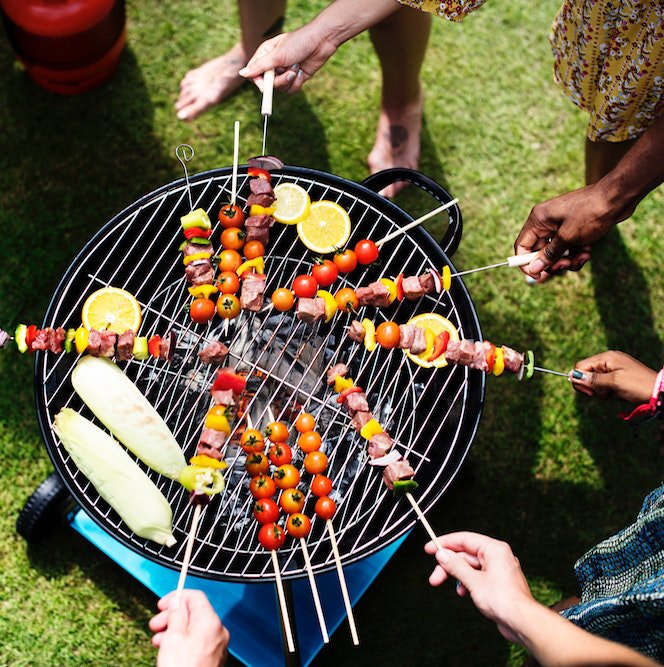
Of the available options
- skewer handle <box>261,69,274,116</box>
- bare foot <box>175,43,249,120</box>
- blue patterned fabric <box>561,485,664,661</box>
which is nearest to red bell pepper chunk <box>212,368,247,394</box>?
skewer handle <box>261,69,274,116</box>

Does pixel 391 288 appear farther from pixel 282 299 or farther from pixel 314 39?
pixel 314 39

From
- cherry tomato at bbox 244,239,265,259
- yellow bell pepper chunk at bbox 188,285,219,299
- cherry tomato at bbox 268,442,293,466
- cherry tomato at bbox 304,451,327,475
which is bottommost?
cherry tomato at bbox 304,451,327,475

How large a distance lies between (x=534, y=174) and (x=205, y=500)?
3.21 m

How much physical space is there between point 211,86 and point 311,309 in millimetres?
2374

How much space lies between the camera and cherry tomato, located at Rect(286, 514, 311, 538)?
9.34ft

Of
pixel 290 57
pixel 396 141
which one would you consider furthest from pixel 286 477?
pixel 396 141

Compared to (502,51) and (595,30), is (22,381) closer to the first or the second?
(595,30)

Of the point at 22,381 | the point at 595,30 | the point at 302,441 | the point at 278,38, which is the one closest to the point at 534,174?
the point at 595,30

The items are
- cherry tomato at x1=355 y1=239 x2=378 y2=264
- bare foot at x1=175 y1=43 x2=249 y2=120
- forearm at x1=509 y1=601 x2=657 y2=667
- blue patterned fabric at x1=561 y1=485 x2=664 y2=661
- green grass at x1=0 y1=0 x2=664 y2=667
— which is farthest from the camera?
bare foot at x1=175 y1=43 x2=249 y2=120

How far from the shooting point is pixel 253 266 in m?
3.14

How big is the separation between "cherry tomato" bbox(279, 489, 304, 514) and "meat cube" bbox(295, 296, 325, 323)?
0.75 metres

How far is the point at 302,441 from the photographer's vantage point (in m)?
3.03

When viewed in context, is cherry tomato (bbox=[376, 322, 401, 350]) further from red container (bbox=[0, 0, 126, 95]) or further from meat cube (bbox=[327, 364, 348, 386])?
→ red container (bbox=[0, 0, 126, 95])

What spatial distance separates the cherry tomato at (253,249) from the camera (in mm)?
3145
